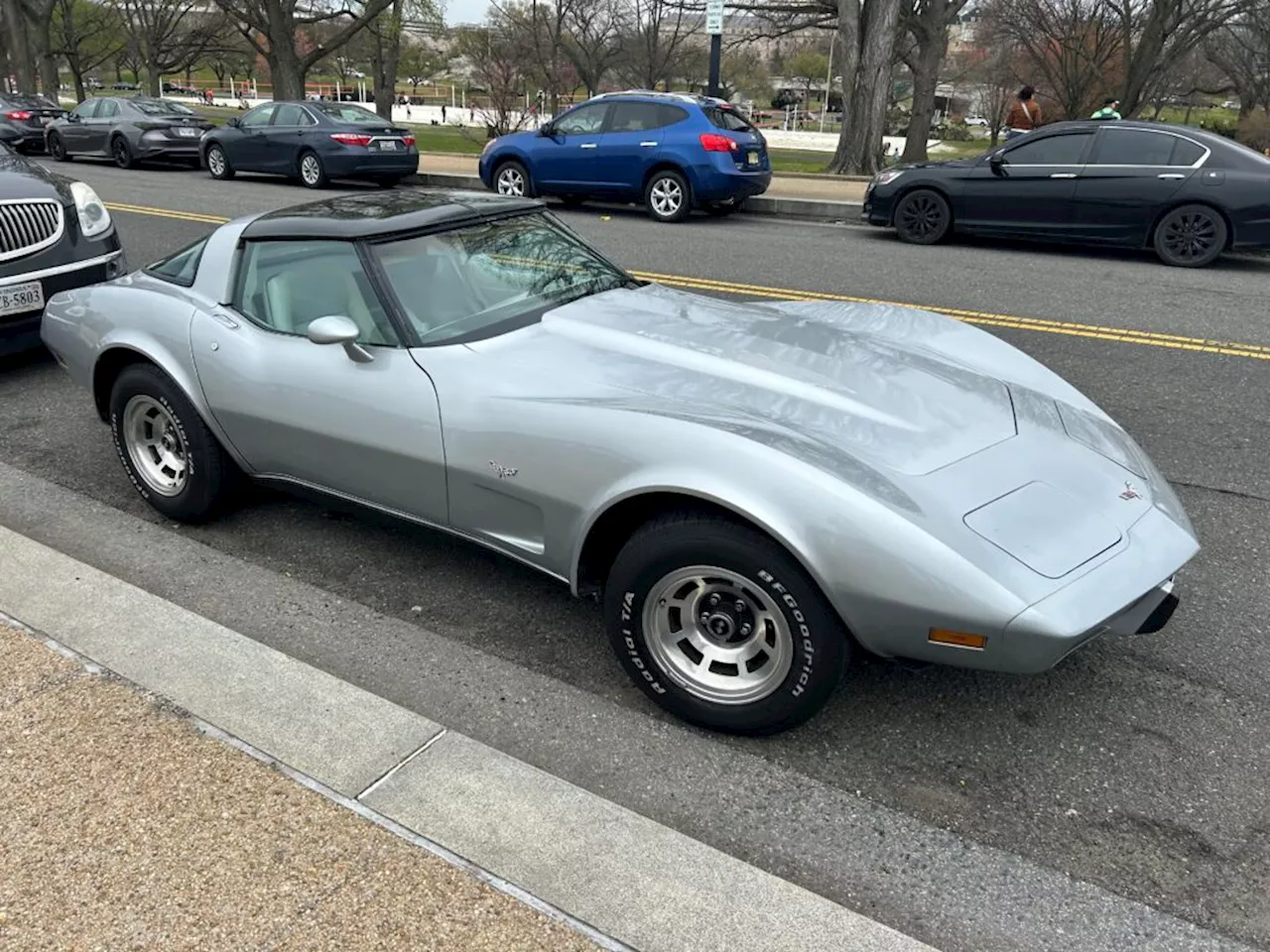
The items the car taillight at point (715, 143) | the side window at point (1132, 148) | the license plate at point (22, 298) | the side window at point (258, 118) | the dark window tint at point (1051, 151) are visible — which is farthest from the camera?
the side window at point (258, 118)

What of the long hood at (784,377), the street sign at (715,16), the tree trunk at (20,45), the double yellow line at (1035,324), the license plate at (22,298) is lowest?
the double yellow line at (1035,324)

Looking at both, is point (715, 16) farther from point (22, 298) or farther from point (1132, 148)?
point (22, 298)

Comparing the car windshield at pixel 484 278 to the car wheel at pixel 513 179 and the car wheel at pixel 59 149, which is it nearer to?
the car wheel at pixel 513 179

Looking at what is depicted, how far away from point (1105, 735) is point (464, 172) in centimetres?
1710

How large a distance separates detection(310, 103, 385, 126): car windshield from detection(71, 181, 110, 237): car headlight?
34.6 feet

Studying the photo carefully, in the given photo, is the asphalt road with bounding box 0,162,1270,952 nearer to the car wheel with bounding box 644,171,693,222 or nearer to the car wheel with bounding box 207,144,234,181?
the car wheel with bounding box 644,171,693,222

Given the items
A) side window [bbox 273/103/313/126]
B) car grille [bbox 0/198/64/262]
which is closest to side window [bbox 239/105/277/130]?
side window [bbox 273/103/313/126]

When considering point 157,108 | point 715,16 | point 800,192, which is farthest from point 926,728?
point 157,108

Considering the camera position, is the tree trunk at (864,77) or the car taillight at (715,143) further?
the tree trunk at (864,77)

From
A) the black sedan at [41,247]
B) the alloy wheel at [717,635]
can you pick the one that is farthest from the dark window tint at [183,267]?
the alloy wheel at [717,635]

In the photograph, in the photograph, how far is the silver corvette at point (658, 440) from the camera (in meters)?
2.37

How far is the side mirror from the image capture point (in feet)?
10.2

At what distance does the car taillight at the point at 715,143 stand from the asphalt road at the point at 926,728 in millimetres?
8186

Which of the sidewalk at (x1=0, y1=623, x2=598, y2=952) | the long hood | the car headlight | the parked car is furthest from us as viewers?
the parked car
